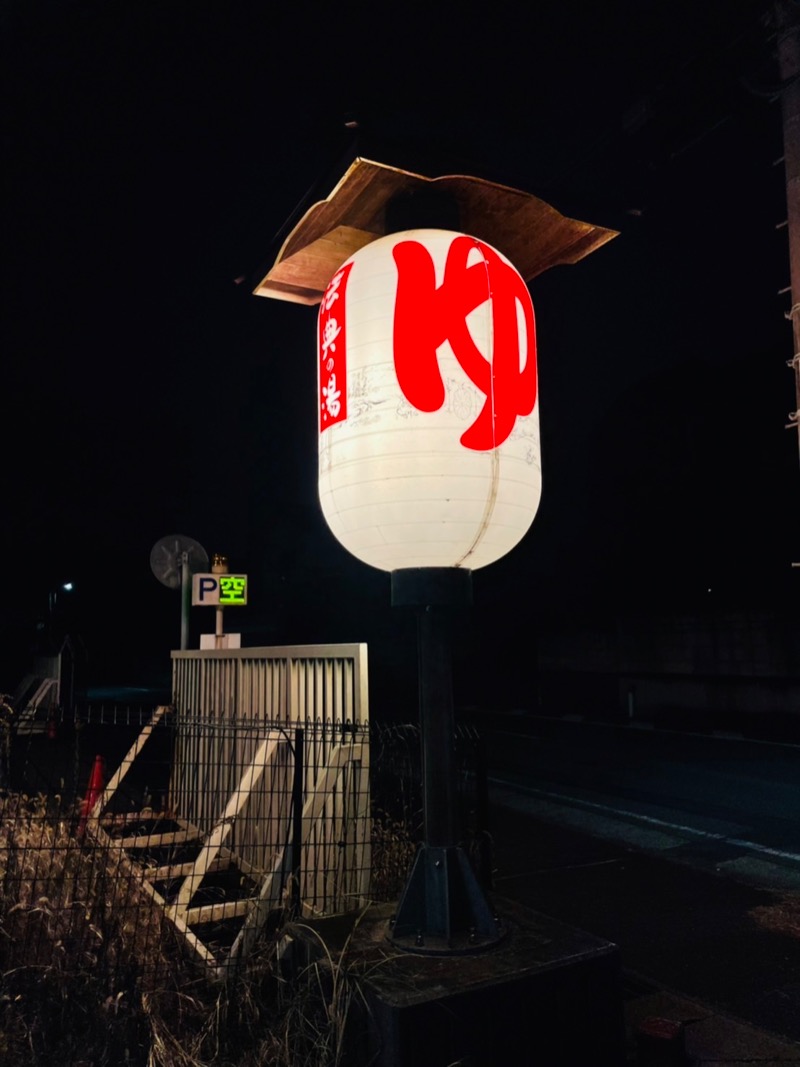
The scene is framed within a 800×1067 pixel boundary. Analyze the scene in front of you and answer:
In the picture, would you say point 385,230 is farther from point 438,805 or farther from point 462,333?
point 438,805

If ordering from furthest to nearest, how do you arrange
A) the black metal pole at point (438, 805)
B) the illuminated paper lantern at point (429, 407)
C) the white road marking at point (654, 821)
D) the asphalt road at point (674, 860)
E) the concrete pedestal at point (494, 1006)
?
the white road marking at point (654, 821), the asphalt road at point (674, 860), the black metal pole at point (438, 805), the illuminated paper lantern at point (429, 407), the concrete pedestal at point (494, 1006)

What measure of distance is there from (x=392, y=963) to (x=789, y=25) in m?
6.23

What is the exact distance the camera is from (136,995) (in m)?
4.17

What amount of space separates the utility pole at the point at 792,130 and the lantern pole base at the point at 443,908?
11.6 feet

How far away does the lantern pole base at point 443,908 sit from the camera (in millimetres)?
3760

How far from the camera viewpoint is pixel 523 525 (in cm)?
401

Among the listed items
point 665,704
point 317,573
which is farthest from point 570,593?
point 317,573

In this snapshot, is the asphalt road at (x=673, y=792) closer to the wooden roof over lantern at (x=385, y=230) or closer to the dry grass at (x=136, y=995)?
the dry grass at (x=136, y=995)

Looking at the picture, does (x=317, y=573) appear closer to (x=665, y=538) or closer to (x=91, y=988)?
(x=665, y=538)

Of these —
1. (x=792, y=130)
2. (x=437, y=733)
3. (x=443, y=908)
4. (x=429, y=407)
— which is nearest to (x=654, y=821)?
(x=443, y=908)

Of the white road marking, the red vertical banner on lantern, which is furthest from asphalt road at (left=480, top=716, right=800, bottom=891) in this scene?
the red vertical banner on lantern

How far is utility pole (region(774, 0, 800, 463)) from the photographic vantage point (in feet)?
15.7

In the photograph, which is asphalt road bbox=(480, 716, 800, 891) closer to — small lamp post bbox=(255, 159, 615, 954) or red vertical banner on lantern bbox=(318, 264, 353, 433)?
small lamp post bbox=(255, 159, 615, 954)

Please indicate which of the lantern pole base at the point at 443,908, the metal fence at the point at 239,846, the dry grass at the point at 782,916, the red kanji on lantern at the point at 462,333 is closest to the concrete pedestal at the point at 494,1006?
the lantern pole base at the point at 443,908
